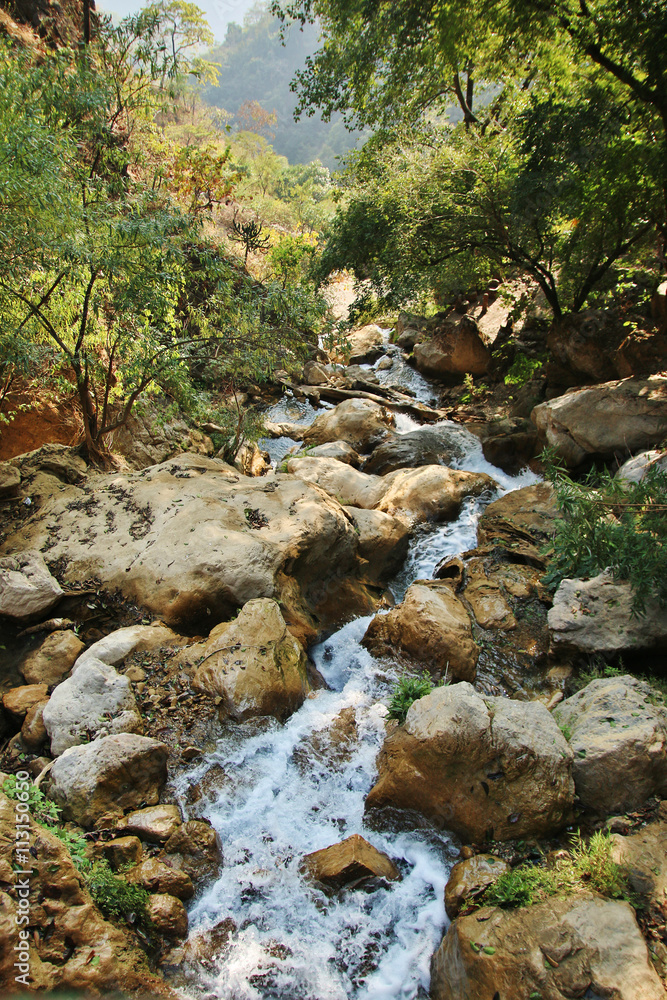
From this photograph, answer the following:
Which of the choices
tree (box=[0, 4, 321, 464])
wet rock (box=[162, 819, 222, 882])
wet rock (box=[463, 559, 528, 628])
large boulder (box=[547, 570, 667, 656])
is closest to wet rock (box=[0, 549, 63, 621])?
tree (box=[0, 4, 321, 464])

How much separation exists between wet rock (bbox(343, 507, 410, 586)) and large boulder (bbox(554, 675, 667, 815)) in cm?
413

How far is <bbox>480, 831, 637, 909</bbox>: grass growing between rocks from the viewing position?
301 centimetres

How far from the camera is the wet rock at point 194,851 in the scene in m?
3.54

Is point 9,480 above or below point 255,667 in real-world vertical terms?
above

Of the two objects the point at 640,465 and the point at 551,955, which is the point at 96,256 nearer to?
the point at 551,955

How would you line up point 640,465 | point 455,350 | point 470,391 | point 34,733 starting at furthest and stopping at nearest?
point 455,350 < point 470,391 < point 640,465 < point 34,733

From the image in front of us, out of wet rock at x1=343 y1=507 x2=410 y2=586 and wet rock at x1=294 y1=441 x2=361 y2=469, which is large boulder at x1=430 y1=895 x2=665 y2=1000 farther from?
wet rock at x1=294 y1=441 x2=361 y2=469

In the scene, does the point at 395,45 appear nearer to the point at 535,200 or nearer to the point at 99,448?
the point at 535,200

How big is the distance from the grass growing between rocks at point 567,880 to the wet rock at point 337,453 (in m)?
8.67

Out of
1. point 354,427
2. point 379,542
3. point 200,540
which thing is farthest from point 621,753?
point 354,427

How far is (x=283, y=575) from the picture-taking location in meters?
6.29

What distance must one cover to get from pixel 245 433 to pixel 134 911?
26.2ft

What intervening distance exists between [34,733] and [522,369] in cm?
1436

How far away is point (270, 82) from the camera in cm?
10794
